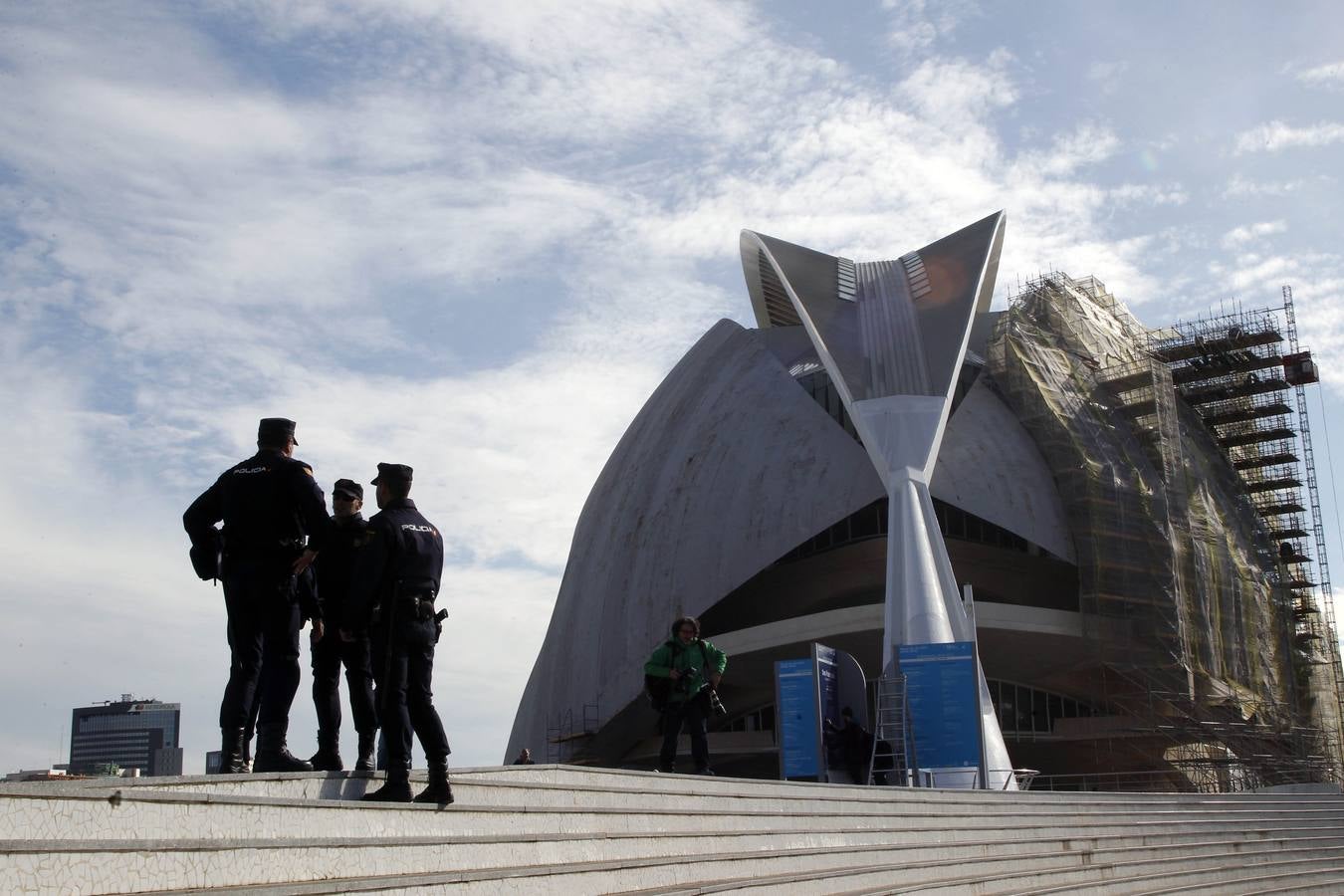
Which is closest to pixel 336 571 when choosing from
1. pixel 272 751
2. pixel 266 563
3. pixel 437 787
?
pixel 266 563

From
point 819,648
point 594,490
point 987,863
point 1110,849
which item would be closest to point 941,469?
point 594,490

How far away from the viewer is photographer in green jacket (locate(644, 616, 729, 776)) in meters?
10.1

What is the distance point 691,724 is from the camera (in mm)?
10281

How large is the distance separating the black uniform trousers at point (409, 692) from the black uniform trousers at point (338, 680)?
28.0 inches

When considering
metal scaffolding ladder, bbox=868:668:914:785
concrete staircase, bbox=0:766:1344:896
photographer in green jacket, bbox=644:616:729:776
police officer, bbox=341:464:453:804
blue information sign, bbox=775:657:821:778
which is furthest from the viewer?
metal scaffolding ladder, bbox=868:668:914:785

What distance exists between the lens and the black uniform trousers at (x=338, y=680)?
6352mm

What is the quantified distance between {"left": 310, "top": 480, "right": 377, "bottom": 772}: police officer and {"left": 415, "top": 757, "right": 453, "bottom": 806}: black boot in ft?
3.08

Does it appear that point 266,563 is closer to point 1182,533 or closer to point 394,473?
point 394,473

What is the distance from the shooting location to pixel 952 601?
853 inches

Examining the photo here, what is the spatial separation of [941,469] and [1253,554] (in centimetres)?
1045

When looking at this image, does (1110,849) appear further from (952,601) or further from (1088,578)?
(1088,578)

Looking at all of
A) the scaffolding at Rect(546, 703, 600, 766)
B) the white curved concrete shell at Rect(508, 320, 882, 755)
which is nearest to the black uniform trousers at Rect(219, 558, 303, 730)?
the white curved concrete shell at Rect(508, 320, 882, 755)

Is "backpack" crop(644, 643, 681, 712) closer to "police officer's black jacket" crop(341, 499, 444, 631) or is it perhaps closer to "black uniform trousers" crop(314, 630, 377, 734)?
"black uniform trousers" crop(314, 630, 377, 734)

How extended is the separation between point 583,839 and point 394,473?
1.75 metres
